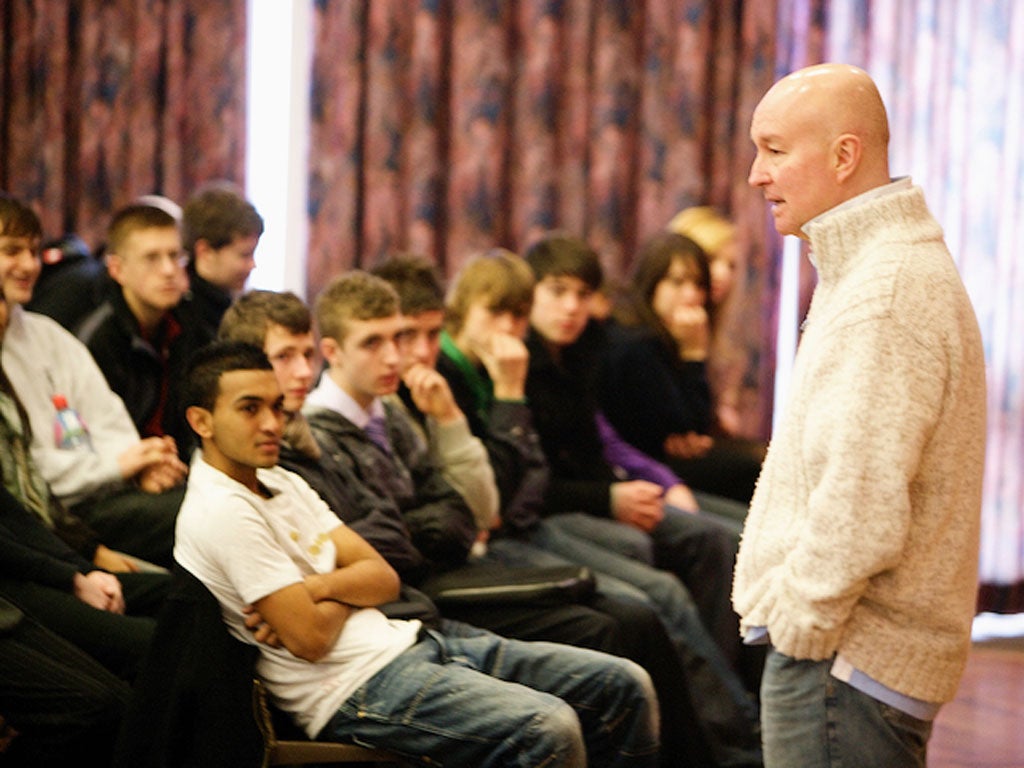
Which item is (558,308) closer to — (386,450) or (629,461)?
(629,461)

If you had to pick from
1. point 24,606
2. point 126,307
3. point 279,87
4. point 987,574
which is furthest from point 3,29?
point 987,574

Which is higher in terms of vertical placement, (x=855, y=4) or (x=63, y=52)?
(x=855, y=4)

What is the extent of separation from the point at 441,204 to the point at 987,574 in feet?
8.33

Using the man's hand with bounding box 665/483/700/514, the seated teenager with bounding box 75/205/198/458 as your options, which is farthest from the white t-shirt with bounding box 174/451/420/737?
the man's hand with bounding box 665/483/700/514

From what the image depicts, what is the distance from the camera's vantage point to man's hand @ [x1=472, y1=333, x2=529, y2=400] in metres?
3.21

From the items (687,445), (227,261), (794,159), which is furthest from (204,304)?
(794,159)

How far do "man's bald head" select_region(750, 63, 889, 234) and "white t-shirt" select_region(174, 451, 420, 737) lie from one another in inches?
38.5

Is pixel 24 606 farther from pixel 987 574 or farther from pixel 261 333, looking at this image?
pixel 987 574

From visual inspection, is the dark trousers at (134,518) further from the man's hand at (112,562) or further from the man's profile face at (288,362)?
the man's profile face at (288,362)

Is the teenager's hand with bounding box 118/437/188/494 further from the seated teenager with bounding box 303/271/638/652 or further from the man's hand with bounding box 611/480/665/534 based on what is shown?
the man's hand with bounding box 611/480/665/534

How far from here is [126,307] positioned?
306 centimetres

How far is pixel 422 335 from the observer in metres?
3.11

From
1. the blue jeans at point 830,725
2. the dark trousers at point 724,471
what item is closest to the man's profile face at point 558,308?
the dark trousers at point 724,471

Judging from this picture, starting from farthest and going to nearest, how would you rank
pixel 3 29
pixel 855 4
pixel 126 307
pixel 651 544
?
pixel 855 4
pixel 3 29
pixel 651 544
pixel 126 307
